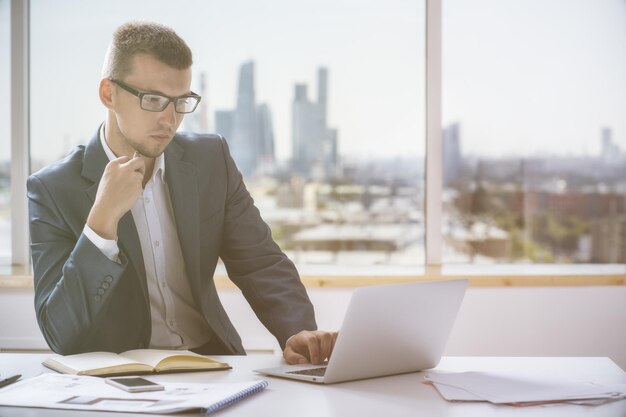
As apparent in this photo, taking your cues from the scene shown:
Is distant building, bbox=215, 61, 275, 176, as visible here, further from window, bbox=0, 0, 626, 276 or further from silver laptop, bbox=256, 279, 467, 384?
silver laptop, bbox=256, 279, 467, 384

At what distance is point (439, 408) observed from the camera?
133 cm

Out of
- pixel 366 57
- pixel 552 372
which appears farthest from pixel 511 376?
pixel 366 57

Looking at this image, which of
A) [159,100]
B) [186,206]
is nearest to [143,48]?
[159,100]

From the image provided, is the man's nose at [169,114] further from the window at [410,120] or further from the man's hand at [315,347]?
the window at [410,120]

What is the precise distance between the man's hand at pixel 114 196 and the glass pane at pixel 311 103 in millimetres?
1832

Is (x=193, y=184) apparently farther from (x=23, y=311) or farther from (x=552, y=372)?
(x=23, y=311)

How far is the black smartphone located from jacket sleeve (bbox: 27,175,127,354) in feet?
1.14

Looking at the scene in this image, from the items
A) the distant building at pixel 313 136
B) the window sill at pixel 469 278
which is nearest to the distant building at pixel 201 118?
the distant building at pixel 313 136

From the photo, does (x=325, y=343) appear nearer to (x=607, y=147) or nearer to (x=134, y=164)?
(x=134, y=164)

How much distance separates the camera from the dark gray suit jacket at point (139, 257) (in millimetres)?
1769

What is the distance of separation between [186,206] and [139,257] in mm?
218

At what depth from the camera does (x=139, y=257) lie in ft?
6.52

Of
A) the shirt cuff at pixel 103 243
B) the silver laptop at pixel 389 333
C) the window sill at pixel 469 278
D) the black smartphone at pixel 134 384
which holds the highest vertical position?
the shirt cuff at pixel 103 243

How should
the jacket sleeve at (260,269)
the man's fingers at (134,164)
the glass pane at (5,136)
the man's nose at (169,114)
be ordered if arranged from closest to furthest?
1. the man's fingers at (134,164)
2. the man's nose at (169,114)
3. the jacket sleeve at (260,269)
4. the glass pane at (5,136)
